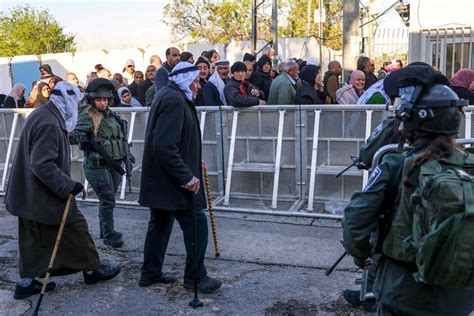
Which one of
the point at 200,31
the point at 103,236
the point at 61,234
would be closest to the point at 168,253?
the point at 103,236

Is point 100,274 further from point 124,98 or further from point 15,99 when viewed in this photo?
point 15,99

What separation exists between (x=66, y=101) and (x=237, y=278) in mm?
2117

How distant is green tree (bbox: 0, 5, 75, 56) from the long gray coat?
37240mm

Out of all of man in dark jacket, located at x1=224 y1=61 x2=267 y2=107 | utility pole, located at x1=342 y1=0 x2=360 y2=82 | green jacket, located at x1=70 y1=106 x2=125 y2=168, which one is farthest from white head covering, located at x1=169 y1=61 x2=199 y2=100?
utility pole, located at x1=342 y1=0 x2=360 y2=82

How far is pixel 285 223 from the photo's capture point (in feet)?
20.5

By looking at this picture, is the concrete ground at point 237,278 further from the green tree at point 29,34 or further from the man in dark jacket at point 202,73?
the green tree at point 29,34

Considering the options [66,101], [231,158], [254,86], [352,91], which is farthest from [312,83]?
[66,101]

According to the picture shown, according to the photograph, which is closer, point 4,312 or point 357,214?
point 357,214

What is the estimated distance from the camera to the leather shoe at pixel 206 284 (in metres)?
4.42

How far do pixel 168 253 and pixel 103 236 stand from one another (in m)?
0.84

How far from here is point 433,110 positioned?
2.28 m

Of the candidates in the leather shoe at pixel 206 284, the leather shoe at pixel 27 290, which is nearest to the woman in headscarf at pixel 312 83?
the leather shoe at pixel 206 284

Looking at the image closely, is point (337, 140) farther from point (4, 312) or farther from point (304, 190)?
point (4, 312)

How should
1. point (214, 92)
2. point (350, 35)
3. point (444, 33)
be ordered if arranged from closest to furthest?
point (214, 92)
point (444, 33)
point (350, 35)
